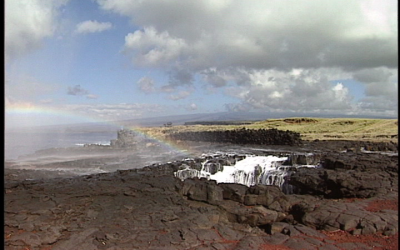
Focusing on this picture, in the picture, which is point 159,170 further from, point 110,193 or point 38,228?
point 38,228

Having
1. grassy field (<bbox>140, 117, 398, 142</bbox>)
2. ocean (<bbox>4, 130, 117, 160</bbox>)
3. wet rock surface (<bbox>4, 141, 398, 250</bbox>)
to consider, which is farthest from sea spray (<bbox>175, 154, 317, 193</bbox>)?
grassy field (<bbox>140, 117, 398, 142</bbox>)

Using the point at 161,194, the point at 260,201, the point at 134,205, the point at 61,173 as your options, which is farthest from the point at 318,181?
the point at 61,173

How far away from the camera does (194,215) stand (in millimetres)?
11617

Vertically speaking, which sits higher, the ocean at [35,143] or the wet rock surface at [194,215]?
the wet rock surface at [194,215]

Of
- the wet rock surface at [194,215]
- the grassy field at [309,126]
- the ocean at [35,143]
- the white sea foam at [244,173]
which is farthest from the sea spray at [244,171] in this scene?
the grassy field at [309,126]

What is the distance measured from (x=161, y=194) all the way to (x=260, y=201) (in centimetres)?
484

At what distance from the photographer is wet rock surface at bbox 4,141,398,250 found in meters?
9.61

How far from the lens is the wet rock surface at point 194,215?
9605 millimetres

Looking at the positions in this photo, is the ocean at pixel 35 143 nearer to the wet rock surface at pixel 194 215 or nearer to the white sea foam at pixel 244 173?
the white sea foam at pixel 244 173

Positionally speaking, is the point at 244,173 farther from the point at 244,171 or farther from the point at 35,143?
the point at 35,143

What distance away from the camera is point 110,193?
14227 mm

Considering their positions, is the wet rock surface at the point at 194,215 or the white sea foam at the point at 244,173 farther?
the white sea foam at the point at 244,173

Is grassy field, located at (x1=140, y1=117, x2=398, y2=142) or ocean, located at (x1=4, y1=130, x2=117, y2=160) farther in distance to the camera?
grassy field, located at (x1=140, y1=117, x2=398, y2=142)

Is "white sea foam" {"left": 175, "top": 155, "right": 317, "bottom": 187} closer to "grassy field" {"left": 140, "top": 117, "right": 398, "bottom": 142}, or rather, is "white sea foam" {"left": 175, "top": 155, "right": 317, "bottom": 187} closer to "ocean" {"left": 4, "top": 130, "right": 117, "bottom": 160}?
"ocean" {"left": 4, "top": 130, "right": 117, "bottom": 160}
